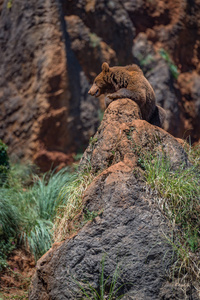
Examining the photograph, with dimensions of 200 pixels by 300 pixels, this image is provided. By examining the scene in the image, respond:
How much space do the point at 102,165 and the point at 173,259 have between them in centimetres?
142

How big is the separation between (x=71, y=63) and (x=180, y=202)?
6725 millimetres

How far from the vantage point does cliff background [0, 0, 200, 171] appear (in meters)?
9.27

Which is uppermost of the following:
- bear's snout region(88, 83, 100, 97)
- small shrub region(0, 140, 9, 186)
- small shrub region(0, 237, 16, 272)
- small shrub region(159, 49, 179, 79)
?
bear's snout region(88, 83, 100, 97)

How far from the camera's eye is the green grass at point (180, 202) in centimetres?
347

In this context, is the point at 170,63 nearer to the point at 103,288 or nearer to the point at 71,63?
the point at 71,63

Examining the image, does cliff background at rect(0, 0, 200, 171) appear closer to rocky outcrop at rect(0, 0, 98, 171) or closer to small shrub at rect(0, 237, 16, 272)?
rocky outcrop at rect(0, 0, 98, 171)

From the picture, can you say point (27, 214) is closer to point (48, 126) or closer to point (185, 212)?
point (185, 212)

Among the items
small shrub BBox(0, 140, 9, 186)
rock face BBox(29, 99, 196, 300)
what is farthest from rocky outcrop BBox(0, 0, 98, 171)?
rock face BBox(29, 99, 196, 300)

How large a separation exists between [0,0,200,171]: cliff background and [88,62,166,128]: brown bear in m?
3.91

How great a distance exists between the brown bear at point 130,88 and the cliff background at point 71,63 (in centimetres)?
391

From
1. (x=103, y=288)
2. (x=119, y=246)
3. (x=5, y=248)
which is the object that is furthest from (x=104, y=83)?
(x=5, y=248)

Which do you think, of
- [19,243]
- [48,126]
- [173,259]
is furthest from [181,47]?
[173,259]

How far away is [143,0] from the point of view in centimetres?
1094

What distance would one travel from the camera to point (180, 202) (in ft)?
12.4
